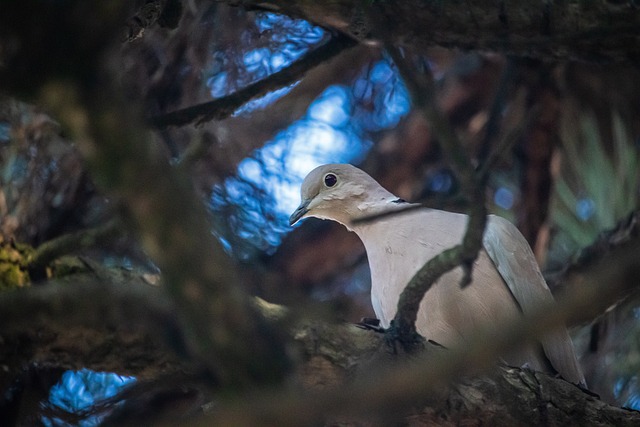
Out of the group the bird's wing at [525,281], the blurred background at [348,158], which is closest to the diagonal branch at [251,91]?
the blurred background at [348,158]

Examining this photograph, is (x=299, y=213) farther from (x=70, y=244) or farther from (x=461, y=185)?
(x=461, y=185)

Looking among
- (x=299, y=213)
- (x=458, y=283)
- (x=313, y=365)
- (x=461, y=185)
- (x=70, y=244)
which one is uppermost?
(x=299, y=213)

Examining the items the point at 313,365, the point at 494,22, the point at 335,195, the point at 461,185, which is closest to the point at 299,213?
the point at 335,195

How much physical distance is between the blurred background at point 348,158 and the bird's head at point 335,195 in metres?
0.37

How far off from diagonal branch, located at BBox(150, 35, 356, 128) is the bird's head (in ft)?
3.01

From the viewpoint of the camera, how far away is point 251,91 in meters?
3.51

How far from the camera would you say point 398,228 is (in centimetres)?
391

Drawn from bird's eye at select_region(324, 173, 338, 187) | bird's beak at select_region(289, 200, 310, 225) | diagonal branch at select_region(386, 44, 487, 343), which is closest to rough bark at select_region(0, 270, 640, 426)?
diagonal branch at select_region(386, 44, 487, 343)

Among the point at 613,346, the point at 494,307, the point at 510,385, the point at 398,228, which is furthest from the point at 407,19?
the point at 613,346

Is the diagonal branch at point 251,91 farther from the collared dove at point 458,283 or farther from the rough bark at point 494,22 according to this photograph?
the collared dove at point 458,283

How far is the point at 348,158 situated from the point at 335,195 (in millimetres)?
1610

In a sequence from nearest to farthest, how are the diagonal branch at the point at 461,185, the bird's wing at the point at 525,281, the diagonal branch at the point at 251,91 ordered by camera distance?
the diagonal branch at the point at 461,185, the diagonal branch at the point at 251,91, the bird's wing at the point at 525,281

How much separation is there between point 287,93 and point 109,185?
4615 mm

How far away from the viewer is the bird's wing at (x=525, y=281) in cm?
371
